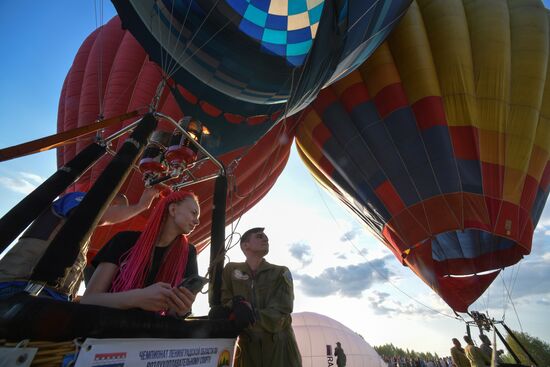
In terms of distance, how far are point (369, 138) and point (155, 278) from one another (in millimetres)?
5278

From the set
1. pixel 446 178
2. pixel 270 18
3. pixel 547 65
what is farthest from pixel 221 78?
pixel 547 65

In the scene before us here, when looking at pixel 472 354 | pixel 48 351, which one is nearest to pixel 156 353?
pixel 48 351

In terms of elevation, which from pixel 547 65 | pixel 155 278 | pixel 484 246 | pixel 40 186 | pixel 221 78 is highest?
pixel 547 65

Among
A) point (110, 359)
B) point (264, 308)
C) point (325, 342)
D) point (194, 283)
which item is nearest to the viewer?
point (110, 359)

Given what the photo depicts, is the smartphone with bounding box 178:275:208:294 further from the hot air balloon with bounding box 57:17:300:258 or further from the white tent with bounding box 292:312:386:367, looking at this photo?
the white tent with bounding box 292:312:386:367

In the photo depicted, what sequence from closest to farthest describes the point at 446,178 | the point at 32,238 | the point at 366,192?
1. the point at 32,238
2. the point at 446,178
3. the point at 366,192

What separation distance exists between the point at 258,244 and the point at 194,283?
107cm

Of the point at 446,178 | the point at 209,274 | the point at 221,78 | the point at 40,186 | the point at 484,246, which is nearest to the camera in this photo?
the point at 40,186

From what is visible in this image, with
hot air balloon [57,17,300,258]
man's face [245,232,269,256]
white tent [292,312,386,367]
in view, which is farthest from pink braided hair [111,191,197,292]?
white tent [292,312,386,367]

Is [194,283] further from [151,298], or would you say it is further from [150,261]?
[150,261]

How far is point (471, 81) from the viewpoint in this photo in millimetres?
5637

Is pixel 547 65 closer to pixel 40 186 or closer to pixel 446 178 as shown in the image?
pixel 446 178

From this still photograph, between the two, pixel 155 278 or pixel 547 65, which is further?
pixel 547 65

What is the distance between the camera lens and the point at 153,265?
121cm
